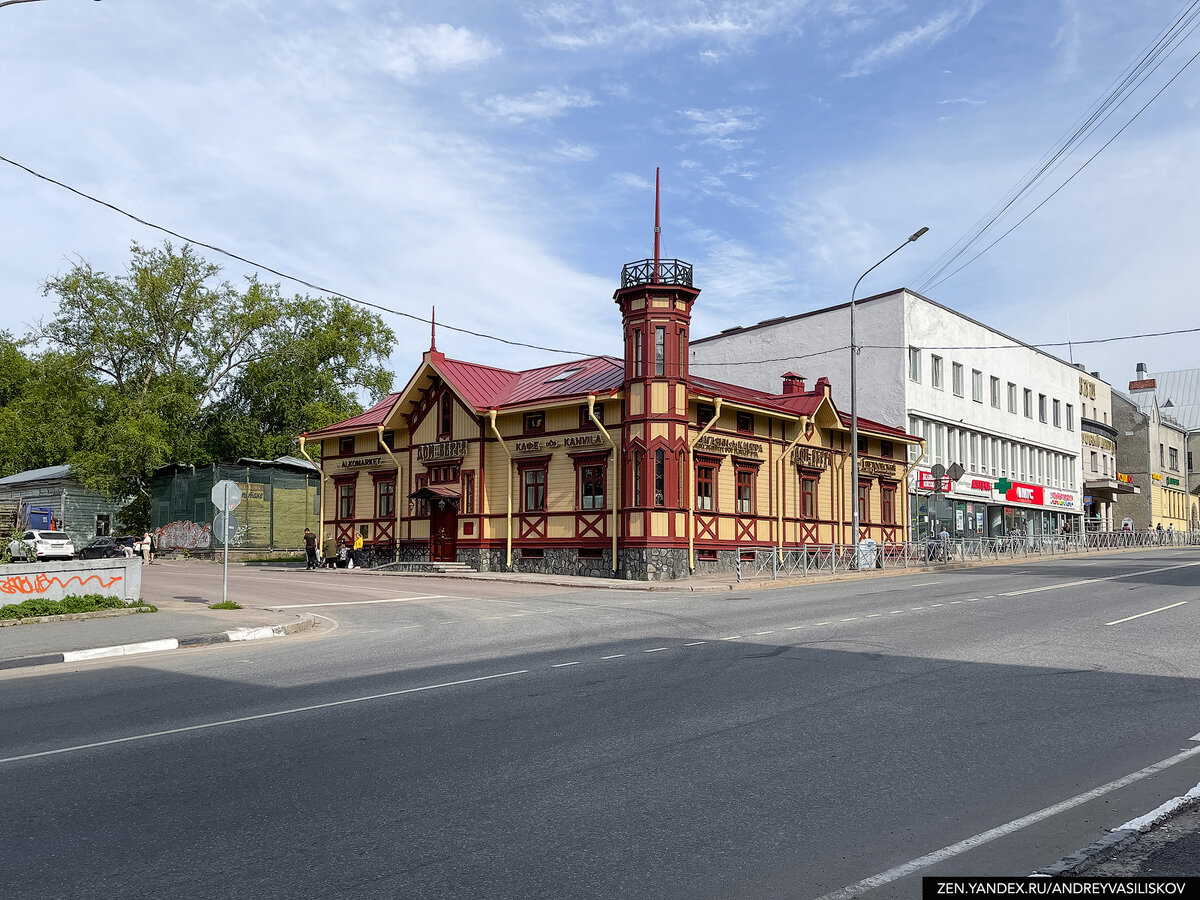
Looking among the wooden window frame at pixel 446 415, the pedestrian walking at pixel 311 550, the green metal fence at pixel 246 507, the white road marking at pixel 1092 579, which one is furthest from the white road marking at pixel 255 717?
the green metal fence at pixel 246 507

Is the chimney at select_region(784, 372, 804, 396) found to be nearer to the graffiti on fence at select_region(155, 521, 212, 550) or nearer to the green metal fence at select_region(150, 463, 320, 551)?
the green metal fence at select_region(150, 463, 320, 551)

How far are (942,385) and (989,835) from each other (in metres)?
46.1

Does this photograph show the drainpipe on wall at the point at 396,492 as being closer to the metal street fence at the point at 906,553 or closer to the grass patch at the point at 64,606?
the metal street fence at the point at 906,553

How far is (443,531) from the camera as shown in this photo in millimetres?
36938

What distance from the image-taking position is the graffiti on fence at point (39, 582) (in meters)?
17.4

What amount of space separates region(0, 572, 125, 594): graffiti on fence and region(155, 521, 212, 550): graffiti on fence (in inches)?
1278

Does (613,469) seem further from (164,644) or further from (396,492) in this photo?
(164,644)

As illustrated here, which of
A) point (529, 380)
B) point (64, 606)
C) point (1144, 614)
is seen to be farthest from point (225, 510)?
point (529, 380)

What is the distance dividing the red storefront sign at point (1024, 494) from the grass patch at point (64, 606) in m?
48.0

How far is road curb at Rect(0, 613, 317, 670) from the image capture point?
13033mm

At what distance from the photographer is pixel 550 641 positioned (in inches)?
548

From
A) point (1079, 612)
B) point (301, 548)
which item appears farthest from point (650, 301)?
point (301, 548)

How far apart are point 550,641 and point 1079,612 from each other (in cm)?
913

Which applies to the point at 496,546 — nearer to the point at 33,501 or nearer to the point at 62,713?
the point at 62,713
